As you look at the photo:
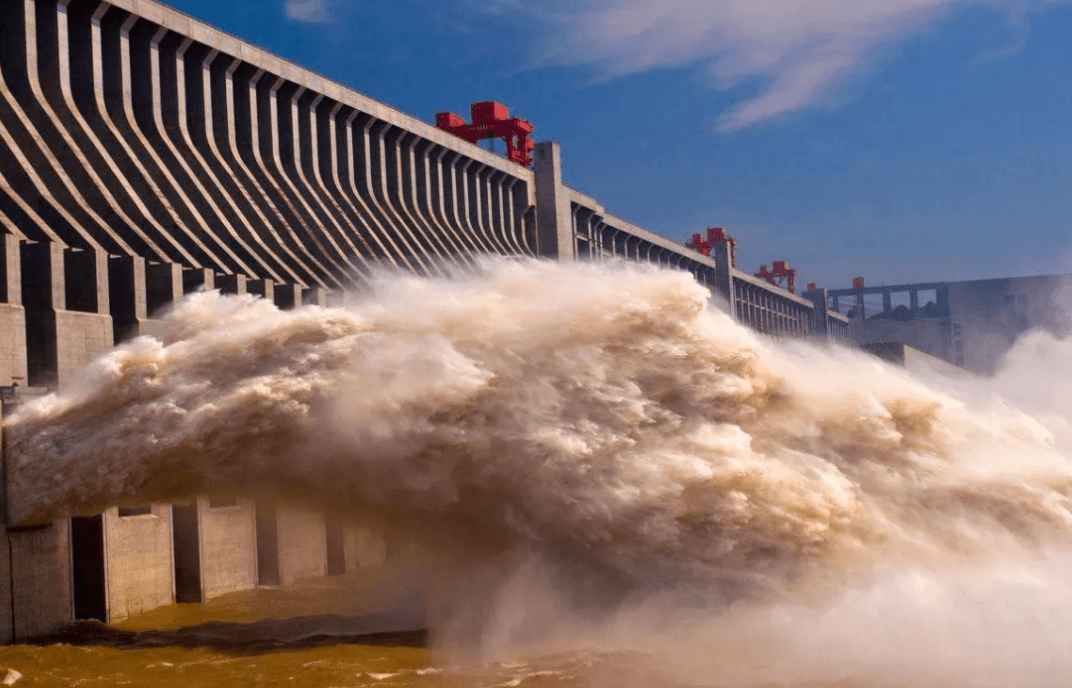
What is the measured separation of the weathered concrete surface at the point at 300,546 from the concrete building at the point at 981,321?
144 m

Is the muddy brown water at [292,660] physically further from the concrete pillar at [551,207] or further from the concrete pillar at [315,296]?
the concrete pillar at [551,207]

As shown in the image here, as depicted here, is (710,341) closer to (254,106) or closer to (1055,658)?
(1055,658)

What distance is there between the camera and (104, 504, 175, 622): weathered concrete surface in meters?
32.6

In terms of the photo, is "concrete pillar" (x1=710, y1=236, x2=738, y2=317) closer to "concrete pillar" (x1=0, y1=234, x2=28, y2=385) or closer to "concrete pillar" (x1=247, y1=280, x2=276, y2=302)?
"concrete pillar" (x1=247, y1=280, x2=276, y2=302)

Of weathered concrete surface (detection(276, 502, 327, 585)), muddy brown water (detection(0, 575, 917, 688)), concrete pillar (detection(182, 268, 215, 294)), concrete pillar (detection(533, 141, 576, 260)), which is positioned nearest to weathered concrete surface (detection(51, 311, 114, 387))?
concrete pillar (detection(182, 268, 215, 294))

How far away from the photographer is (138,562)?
3388cm

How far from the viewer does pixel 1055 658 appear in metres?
23.7

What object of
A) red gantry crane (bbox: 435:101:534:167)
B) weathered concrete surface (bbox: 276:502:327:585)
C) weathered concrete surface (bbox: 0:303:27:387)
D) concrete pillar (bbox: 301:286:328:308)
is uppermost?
red gantry crane (bbox: 435:101:534:167)

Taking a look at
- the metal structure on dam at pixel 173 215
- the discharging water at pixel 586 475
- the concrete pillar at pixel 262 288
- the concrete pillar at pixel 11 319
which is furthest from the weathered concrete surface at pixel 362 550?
the discharging water at pixel 586 475

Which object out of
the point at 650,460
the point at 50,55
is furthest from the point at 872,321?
the point at 650,460

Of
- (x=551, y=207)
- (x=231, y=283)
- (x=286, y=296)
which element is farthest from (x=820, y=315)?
(x=231, y=283)

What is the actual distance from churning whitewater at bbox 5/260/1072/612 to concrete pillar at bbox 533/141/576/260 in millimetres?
54881

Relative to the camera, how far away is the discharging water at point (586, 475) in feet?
84.7

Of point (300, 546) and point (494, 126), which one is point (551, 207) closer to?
point (494, 126)
